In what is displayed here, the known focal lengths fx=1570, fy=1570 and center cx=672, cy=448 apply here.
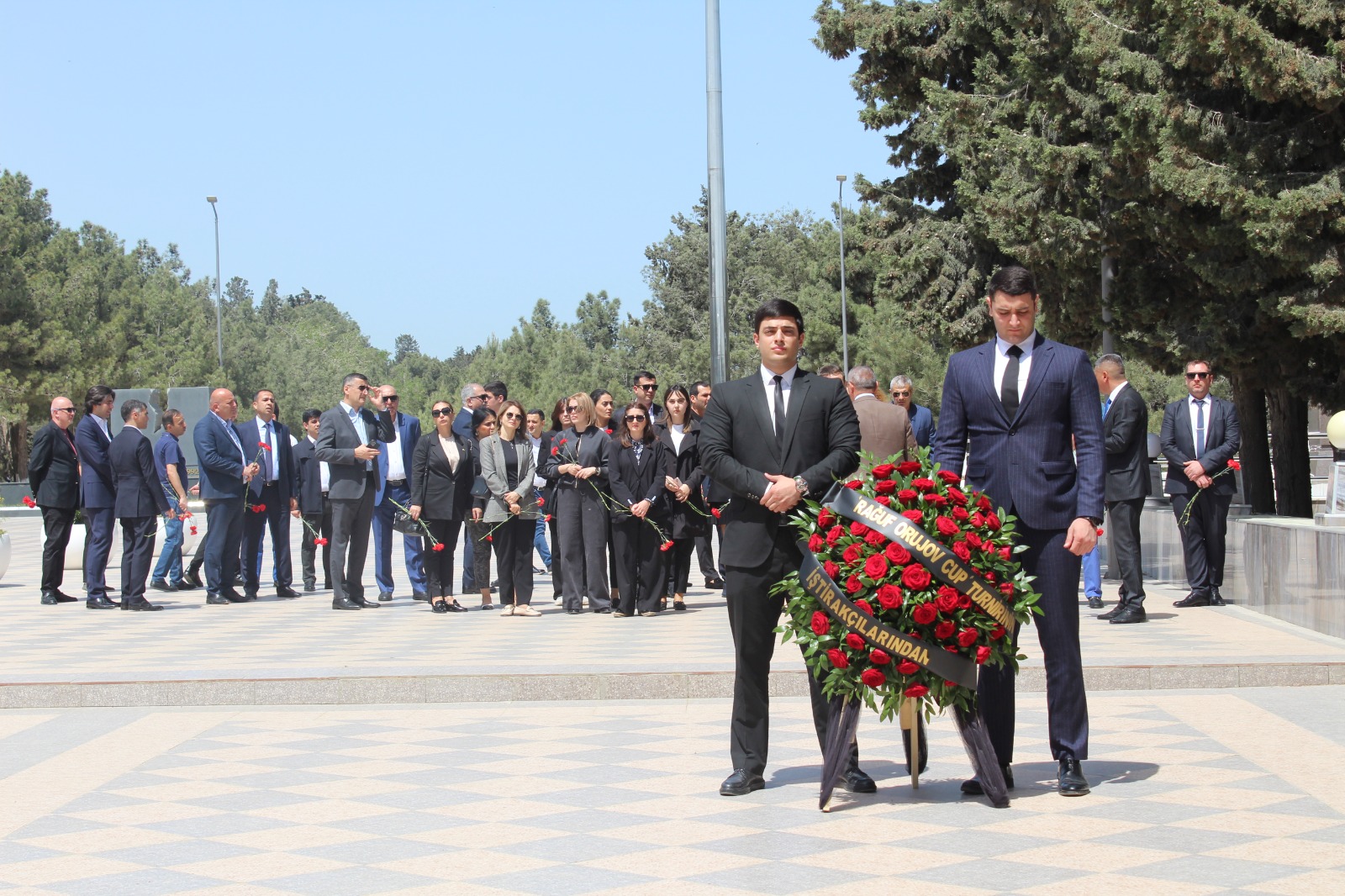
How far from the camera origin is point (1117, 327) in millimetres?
25359

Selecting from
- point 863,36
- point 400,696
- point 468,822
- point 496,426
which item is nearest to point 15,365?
point 863,36

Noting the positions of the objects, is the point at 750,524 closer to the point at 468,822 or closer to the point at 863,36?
the point at 468,822

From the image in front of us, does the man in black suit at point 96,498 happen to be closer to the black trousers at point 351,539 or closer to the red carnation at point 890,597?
the black trousers at point 351,539

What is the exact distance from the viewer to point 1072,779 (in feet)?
21.4

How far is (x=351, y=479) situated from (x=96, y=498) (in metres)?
2.70

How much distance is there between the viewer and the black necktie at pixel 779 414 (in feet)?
22.3

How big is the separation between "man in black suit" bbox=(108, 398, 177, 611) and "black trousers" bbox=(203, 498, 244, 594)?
0.57 metres

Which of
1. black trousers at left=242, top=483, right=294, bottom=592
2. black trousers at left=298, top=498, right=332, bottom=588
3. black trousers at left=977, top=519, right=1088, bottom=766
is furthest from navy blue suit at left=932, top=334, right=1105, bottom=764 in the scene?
black trousers at left=298, top=498, right=332, bottom=588

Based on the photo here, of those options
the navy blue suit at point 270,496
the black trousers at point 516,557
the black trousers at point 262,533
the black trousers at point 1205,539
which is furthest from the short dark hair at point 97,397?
the black trousers at point 1205,539

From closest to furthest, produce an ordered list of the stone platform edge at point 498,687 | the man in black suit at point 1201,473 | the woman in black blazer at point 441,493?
the stone platform edge at point 498,687 < the man in black suit at point 1201,473 < the woman in black blazer at point 441,493

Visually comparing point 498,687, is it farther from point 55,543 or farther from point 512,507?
point 55,543

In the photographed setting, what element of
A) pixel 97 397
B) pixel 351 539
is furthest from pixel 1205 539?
pixel 97 397

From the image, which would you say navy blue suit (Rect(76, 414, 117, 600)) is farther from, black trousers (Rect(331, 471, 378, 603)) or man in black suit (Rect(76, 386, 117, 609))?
black trousers (Rect(331, 471, 378, 603))

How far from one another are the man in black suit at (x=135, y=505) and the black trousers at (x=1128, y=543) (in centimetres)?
895
